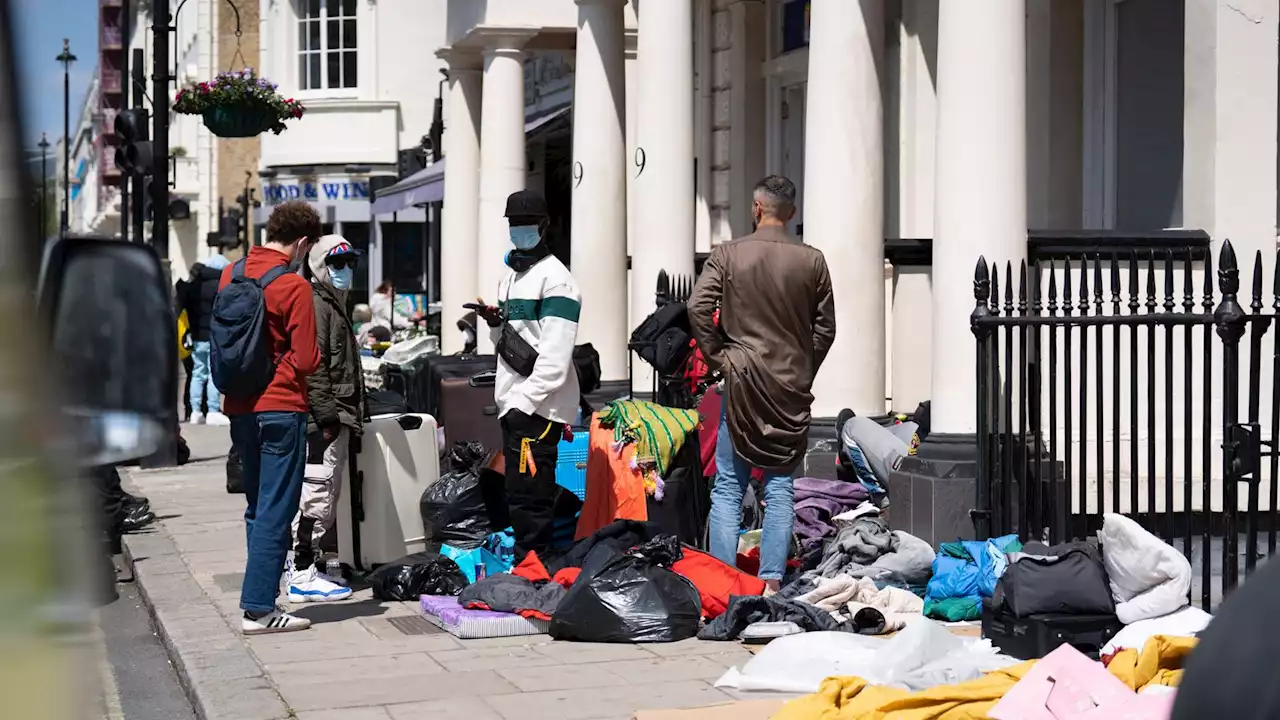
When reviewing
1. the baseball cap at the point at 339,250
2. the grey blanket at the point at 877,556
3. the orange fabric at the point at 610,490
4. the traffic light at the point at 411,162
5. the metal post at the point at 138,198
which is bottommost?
the grey blanket at the point at 877,556

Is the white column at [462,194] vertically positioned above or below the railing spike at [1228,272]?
above

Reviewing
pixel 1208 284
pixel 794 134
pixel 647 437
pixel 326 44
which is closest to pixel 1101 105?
pixel 647 437

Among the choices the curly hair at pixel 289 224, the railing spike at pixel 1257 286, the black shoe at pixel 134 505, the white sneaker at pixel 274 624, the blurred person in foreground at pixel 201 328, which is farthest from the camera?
the blurred person in foreground at pixel 201 328

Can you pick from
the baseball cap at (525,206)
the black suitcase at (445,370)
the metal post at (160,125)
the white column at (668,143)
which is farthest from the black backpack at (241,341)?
the metal post at (160,125)

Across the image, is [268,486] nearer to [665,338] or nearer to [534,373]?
[534,373]

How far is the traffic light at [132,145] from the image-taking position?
1608 cm

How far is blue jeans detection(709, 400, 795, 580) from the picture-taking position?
8.05 metres

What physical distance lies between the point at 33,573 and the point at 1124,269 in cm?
897

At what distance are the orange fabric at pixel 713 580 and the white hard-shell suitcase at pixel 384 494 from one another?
6.55 ft

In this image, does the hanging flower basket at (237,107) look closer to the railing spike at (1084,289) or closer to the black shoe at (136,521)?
the black shoe at (136,521)

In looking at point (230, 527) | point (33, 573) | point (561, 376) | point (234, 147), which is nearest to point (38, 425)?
point (33, 573)

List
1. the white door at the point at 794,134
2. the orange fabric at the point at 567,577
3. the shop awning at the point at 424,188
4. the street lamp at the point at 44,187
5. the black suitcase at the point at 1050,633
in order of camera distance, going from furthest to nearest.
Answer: the shop awning at the point at 424,188
the white door at the point at 794,134
the orange fabric at the point at 567,577
the black suitcase at the point at 1050,633
the street lamp at the point at 44,187

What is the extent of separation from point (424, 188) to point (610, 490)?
46.7 ft

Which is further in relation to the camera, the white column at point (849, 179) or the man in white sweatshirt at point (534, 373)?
the white column at point (849, 179)
